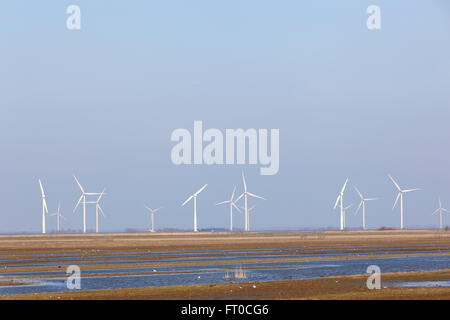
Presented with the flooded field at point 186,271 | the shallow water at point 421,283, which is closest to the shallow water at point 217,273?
the flooded field at point 186,271

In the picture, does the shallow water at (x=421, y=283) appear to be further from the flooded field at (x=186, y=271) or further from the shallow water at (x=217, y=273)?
the shallow water at (x=217, y=273)

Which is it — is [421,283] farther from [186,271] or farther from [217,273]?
[186,271]

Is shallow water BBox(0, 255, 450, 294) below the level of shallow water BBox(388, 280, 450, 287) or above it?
below

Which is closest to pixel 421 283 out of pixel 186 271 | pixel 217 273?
pixel 217 273

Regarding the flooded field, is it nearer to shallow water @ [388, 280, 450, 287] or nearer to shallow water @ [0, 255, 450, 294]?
shallow water @ [0, 255, 450, 294]

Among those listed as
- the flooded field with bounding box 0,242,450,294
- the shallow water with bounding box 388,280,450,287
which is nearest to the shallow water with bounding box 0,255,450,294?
the flooded field with bounding box 0,242,450,294

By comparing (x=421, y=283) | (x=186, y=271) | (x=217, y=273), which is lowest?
(x=186, y=271)

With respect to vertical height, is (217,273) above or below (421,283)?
below

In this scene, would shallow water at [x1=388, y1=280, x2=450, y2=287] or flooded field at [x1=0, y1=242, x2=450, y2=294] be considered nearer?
shallow water at [x1=388, y1=280, x2=450, y2=287]

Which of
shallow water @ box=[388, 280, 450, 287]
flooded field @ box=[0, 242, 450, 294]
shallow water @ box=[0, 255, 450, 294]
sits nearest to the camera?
shallow water @ box=[388, 280, 450, 287]

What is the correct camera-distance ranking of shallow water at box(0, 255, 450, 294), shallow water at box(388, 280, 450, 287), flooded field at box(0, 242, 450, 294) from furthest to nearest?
flooded field at box(0, 242, 450, 294)
shallow water at box(0, 255, 450, 294)
shallow water at box(388, 280, 450, 287)
